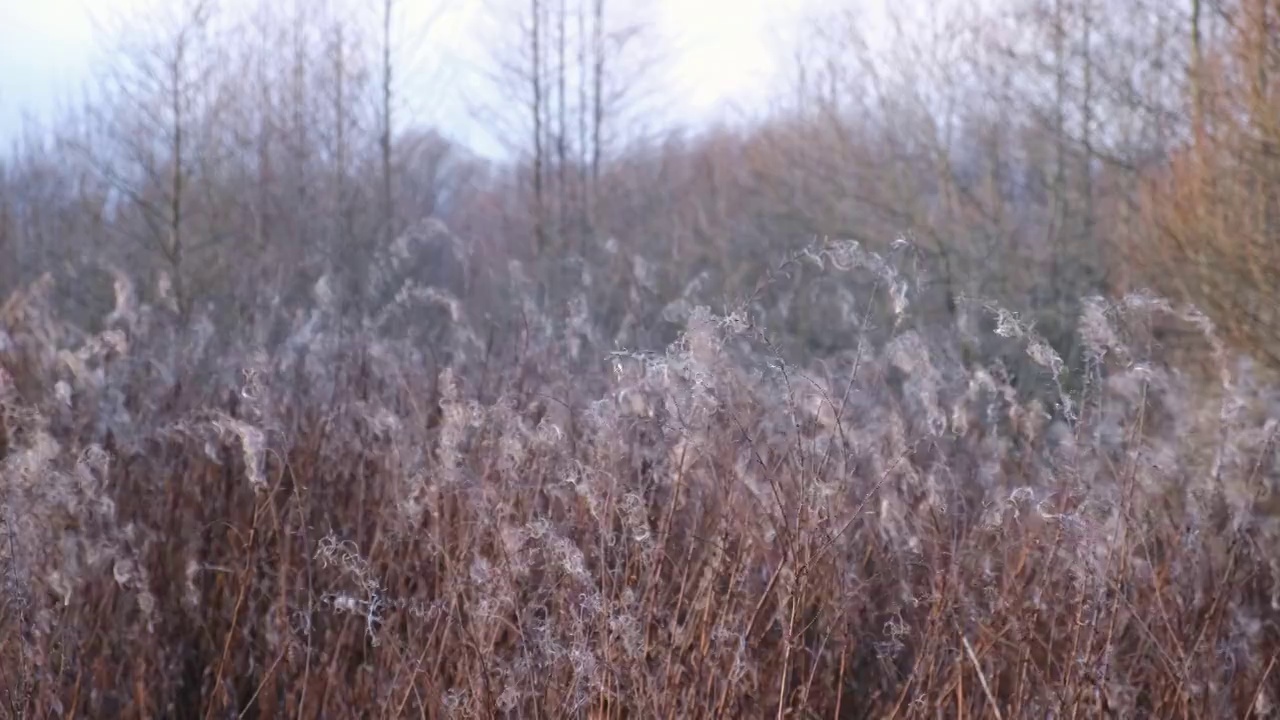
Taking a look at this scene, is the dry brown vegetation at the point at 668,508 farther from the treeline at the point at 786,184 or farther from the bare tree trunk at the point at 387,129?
the bare tree trunk at the point at 387,129

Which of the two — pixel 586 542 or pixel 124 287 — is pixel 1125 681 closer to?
pixel 586 542

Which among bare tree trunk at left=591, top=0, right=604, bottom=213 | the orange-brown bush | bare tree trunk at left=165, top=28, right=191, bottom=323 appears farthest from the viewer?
bare tree trunk at left=591, top=0, right=604, bottom=213

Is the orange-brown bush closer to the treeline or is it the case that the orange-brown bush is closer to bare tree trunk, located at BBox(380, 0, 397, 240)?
the treeline

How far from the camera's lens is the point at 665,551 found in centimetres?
285

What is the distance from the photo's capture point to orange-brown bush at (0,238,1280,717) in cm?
265

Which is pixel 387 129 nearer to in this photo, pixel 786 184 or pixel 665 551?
pixel 786 184

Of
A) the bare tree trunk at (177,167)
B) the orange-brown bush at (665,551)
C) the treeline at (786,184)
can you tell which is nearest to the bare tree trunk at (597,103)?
the treeline at (786,184)

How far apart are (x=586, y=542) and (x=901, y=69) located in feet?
44.6

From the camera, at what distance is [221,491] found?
13.9 feet

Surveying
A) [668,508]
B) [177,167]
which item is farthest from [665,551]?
[177,167]

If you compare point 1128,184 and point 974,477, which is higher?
point 1128,184

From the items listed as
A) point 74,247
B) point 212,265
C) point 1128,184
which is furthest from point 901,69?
point 74,247

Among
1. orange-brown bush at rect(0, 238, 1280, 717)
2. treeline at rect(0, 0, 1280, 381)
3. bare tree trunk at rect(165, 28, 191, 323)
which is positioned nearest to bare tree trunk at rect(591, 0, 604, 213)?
treeline at rect(0, 0, 1280, 381)

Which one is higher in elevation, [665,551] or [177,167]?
[177,167]
